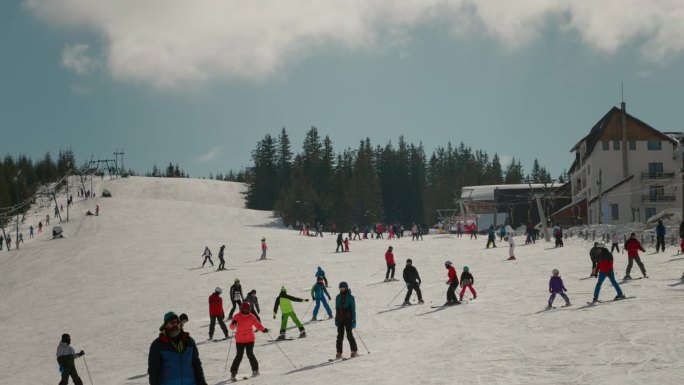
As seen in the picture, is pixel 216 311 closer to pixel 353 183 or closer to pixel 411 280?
pixel 411 280

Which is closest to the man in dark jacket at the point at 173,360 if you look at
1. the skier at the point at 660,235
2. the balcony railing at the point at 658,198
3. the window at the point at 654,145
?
the skier at the point at 660,235

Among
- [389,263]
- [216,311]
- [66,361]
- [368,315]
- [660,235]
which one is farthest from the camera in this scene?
[660,235]

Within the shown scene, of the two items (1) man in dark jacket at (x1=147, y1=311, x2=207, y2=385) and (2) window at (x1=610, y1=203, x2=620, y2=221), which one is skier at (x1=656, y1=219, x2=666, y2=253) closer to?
(1) man in dark jacket at (x1=147, y1=311, x2=207, y2=385)

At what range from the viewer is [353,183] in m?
119

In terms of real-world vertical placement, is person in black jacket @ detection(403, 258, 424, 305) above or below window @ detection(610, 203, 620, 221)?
below

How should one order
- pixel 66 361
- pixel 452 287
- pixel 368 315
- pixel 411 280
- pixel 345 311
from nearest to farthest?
pixel 66 361 < pixel 345 311 < pixel 368 315 < pixel 452 287 < pixel 411 280

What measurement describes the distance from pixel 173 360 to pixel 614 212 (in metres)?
64.1

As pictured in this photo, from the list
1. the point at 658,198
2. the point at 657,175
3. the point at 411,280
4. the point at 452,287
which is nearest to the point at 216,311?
the point at 411,280

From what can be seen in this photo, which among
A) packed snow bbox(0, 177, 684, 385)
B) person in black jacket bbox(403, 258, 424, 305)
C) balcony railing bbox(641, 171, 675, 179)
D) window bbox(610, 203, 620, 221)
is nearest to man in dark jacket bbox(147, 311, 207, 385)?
packed snow bbox(0, 177, 684, 385)

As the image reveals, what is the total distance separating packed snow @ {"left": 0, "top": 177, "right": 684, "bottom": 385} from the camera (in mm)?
14227

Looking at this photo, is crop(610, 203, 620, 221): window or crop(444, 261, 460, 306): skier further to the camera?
crop(610, 203, 620, 221): window

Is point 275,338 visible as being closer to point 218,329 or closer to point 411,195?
point 218,329

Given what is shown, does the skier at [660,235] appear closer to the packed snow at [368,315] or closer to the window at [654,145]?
the packed snow at [368,315]

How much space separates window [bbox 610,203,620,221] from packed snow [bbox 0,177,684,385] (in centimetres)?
1864
